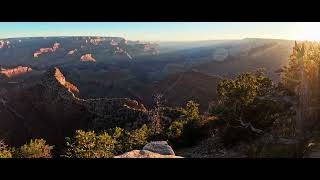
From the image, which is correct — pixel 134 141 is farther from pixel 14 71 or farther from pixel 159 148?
pixel 14 71

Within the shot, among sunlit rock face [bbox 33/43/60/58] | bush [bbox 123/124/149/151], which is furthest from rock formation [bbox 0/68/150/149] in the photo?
sunlit rock face [bbox 33/43/60/58]

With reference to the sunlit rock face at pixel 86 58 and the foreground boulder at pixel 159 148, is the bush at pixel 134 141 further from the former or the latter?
the sunlit rock face at pixel 86 58

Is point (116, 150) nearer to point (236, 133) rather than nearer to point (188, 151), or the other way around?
point (188, 151)

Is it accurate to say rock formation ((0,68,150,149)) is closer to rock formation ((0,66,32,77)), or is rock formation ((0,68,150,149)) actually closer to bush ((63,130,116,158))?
bush ((63,130,116,158))

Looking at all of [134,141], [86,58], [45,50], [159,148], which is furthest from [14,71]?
[159,148]

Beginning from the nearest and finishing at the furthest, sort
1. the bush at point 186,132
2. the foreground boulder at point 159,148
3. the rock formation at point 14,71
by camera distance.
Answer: the foreground boulder at point 159,148 → the bush at point 186,132 → the rock formation at point 14,71

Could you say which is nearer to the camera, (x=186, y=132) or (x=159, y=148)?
(x=159, y=148)

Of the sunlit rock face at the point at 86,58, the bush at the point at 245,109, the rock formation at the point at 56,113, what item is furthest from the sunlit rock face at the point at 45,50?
the bush at the point at 245,109
